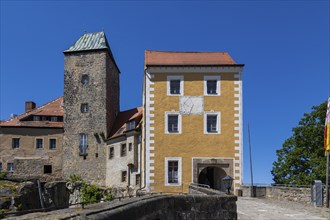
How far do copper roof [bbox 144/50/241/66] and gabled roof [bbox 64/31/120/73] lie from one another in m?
11.7

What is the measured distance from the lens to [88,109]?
130 ft

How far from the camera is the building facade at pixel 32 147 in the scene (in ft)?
133

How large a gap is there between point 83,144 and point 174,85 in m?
16.6

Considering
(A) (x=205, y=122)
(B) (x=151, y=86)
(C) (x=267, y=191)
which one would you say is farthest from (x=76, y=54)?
(C) (x=267, y=191)

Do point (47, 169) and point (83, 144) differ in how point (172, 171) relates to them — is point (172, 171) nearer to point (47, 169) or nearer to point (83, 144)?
point (83, 144)

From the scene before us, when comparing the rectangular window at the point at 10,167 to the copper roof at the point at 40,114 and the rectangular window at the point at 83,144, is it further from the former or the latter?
the rectangular window at the point at 83,144

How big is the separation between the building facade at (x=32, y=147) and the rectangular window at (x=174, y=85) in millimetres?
19035

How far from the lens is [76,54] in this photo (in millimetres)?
40562

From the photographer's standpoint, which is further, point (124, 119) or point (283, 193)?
point (124, 119)

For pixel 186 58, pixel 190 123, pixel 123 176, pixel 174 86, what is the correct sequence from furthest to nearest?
pixel 123 176
pixel 186 58
pixel 174 86
pixel 190 123

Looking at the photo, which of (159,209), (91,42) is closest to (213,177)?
(159,209)

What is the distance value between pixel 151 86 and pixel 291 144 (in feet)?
55.5

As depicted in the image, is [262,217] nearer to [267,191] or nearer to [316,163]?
[267,191]

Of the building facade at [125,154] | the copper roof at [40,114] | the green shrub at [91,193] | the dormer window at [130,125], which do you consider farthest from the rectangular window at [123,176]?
→ the copper roof at [40,114]
